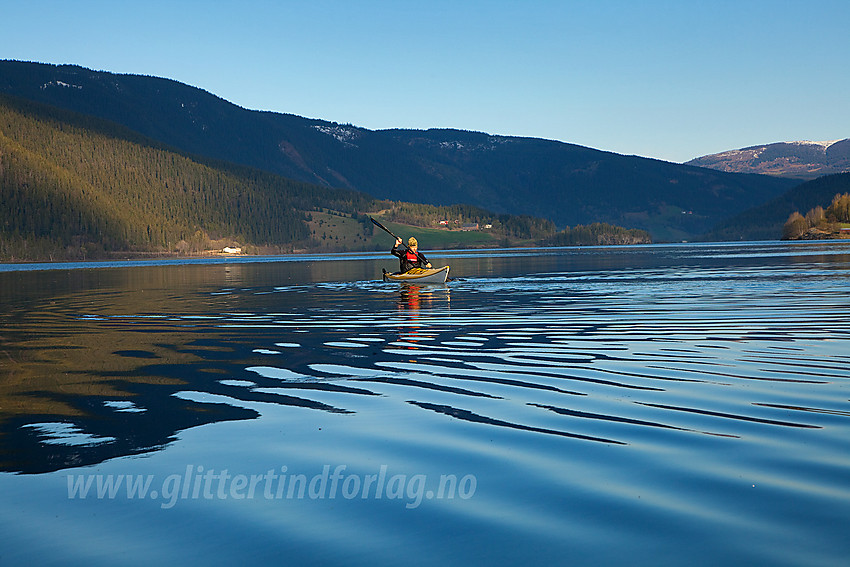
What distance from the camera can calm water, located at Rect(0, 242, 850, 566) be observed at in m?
8.00

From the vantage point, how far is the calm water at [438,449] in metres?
8.00

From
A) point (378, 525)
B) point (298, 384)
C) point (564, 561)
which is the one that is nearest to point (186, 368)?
point (298, 384)

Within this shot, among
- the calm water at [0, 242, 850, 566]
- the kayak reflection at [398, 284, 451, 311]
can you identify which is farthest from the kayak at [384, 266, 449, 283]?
the calm water at [0, 242, 850, 566]

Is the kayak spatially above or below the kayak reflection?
above

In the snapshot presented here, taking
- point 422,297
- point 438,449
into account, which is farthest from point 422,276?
point 438,449

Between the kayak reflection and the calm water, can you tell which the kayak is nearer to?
the kayak reflection

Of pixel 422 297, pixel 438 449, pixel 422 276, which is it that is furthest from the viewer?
pixel 422 276

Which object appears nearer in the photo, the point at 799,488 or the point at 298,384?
the point at 799,488

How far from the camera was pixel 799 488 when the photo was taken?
9039 millimetres

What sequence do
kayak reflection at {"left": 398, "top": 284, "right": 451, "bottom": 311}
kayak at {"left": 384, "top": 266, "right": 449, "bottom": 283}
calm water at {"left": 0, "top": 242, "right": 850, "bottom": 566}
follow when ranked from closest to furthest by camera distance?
calm water at {"left": 0, "top": 242, "right": 850, "bottom": 566}
kayak reflection at {"left": 398, "top": 284, "right": 451, "bottom": 311}
kayak at {"left": 384, "top": 266, "right": 449, "bottom": 283}

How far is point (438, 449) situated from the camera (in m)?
11.2

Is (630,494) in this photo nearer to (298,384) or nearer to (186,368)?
(298,384)

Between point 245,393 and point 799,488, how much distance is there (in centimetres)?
1013

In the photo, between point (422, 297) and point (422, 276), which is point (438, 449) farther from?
point (422, 276)
